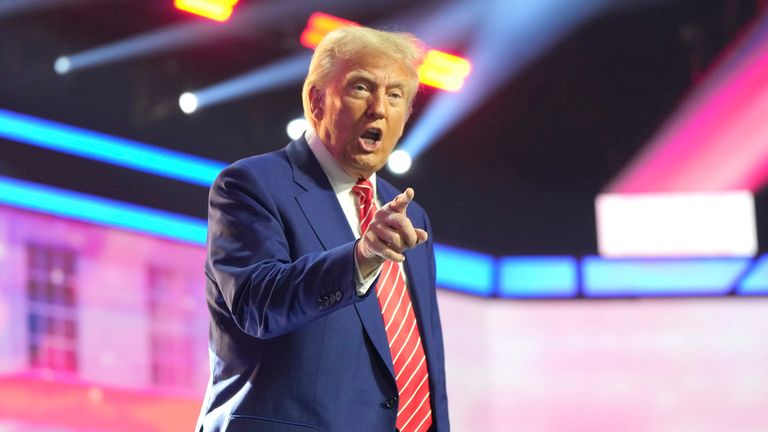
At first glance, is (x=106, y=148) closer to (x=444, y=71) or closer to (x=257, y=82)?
(x=257, y=82)

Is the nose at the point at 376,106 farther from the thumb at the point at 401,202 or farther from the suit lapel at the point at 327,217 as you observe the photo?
the thumb at the point at 401,202

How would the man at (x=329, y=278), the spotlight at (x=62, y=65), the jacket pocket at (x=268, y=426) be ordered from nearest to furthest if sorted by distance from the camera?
the man at (x=329, y=278), the jacket pocket at (x=268, y=426), the spotlight at (x=62, y=65)

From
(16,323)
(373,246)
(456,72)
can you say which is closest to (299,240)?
(373,246)

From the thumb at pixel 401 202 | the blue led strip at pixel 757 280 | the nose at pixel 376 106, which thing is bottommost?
the thumb at pixel 401 202

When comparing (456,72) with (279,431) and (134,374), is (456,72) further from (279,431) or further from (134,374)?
(279,431)

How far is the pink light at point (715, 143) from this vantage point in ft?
19.4

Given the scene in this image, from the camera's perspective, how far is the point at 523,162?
6.20 metres

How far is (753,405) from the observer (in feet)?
17.9

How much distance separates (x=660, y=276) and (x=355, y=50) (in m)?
4.45

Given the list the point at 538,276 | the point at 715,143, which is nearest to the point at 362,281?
the point at 538,276

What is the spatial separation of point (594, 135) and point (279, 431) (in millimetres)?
4880

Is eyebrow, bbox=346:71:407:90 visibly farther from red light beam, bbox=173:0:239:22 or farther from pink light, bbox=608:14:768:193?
pink light, bbox=608:14:768:193

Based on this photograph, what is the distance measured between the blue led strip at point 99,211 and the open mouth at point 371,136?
2.39 metres

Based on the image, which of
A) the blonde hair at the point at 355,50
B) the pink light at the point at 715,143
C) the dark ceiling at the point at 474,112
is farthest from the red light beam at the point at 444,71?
the blonde hair at the point at 355,50
